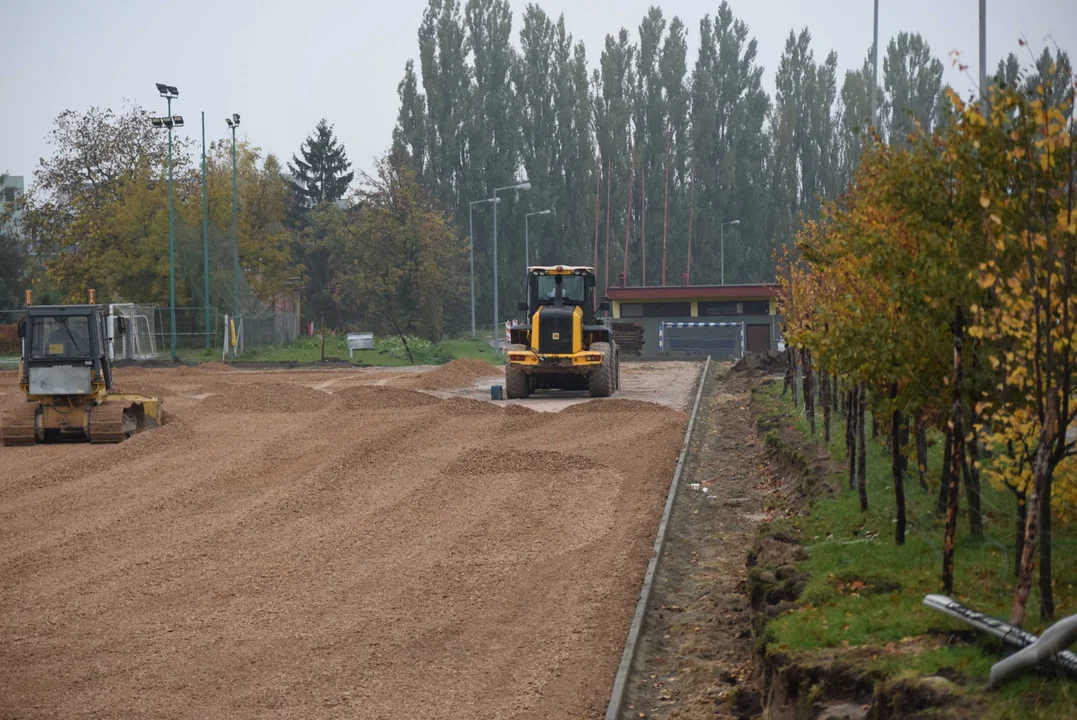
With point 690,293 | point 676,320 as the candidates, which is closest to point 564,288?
point 690,293

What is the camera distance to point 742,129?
82.1 m

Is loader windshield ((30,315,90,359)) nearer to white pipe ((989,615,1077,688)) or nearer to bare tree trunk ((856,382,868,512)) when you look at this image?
bare tree trunk ((856,382,868,512))

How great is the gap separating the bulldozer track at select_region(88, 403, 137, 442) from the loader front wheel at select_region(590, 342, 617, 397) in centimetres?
1257

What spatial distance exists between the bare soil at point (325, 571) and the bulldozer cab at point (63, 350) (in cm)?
134

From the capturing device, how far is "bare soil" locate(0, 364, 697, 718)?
9266mm

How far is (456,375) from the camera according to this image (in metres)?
42.8

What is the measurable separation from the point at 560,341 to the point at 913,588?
22.4 meters

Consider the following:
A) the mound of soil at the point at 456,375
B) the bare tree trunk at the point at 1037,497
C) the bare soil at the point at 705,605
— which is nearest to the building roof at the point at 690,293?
the mound of soil at the point at 456,375

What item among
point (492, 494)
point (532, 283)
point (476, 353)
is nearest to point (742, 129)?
point (476, 353)

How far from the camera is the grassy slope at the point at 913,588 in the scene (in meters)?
7.69

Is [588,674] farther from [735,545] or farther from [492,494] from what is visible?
[492,494]

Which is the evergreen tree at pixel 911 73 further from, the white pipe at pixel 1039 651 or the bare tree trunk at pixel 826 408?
the white pipe at pixel 1039 651

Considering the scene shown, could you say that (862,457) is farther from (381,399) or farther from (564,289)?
(564,289)

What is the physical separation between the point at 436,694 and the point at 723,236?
7399cm
